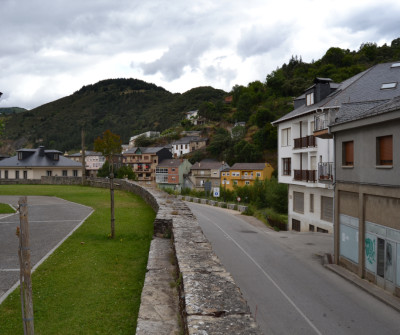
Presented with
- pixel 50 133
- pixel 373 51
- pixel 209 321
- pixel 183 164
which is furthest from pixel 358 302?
pixel 50 133

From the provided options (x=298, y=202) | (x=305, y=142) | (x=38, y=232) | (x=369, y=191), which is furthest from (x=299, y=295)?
(x=298, y=202)

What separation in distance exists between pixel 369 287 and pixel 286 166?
2211cm

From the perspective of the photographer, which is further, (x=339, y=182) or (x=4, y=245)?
(x=339, y=182)

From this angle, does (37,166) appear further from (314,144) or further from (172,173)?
(314,144)

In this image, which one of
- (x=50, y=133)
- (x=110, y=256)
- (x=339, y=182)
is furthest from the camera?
(x=50, y=133)

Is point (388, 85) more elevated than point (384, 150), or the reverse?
point (388, 85)

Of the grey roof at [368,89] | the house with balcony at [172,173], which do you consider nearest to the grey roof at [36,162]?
the house with balcony at [172,173]

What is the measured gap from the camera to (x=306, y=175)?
2905cm

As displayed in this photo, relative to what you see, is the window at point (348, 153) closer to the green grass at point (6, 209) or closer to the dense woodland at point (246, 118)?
the green grass at point (6, 209)

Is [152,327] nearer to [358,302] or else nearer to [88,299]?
[88,299]

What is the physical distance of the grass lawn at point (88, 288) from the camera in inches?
238

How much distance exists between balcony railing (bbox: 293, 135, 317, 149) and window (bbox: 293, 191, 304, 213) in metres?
4.20

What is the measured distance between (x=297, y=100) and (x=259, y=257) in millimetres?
21716

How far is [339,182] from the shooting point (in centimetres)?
1502
